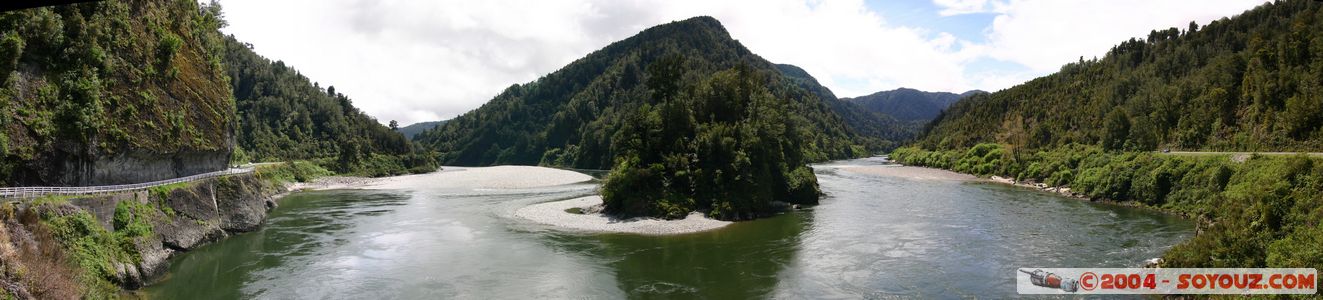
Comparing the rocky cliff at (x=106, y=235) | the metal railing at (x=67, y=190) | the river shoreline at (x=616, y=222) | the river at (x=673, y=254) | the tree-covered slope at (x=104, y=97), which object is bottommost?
the river at (x=673, y=254)

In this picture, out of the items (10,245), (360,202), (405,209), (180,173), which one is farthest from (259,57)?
(10,245)

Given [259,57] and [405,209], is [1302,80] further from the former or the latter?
[259,57]

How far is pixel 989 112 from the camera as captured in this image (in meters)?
167

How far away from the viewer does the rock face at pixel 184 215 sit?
30250 millimetres

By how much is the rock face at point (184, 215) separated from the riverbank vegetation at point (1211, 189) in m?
45.3

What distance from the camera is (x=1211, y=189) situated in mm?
51188

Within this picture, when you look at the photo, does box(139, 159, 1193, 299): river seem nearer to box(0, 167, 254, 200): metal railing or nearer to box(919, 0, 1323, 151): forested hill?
box(0, 167, 254, 200): metal railing

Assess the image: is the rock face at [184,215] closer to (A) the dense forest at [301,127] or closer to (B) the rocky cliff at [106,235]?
(B) the rocky cliff at [106,235]

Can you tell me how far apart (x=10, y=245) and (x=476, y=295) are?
16044mm

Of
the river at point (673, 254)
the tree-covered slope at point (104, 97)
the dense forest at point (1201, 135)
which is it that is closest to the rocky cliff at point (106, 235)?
the river at point (673, 254)

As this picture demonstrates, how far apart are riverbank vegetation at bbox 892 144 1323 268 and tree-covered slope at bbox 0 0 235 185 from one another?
5135cm

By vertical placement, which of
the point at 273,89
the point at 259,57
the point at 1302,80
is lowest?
the point at 1302,80

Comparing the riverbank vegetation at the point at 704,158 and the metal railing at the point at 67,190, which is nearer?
the metal railing at the point at 67,190

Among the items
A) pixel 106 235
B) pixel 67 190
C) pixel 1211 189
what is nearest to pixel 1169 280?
pixel 1211 189
